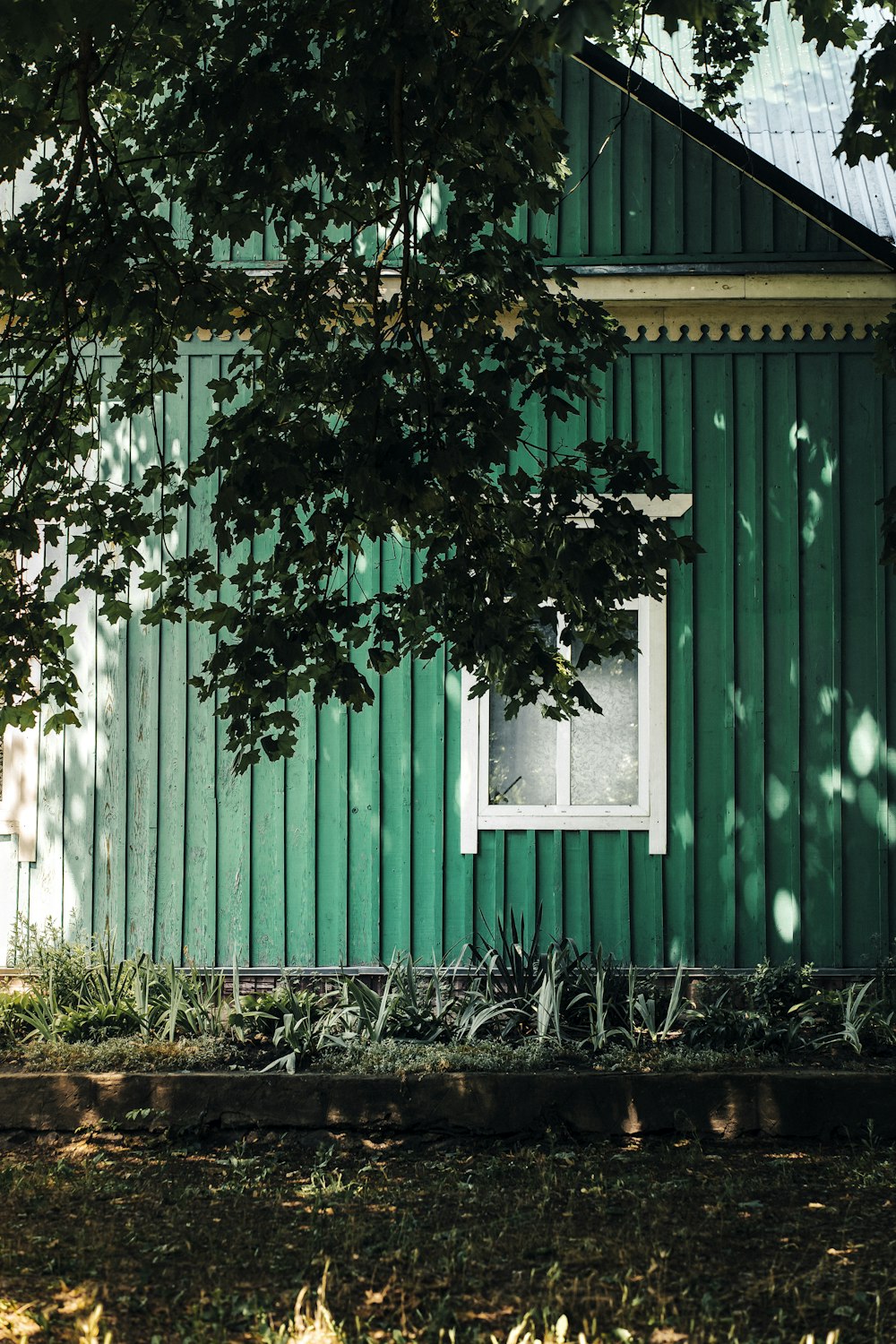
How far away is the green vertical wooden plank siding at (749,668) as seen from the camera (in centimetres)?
795

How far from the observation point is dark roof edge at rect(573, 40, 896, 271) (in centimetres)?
785

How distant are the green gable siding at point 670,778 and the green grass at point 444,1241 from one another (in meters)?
2.13

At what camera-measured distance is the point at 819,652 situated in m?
8.09

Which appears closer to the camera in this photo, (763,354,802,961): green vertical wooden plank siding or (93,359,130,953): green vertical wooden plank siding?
(763,354,802,961): green vertical wooden plank siding

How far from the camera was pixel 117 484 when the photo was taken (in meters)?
8.44

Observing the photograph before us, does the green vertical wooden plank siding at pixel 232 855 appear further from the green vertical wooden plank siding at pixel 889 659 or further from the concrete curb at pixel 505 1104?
the green vertical wooden plank siding at pixel 889 659

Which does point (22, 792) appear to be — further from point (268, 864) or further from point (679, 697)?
point (679, 697)

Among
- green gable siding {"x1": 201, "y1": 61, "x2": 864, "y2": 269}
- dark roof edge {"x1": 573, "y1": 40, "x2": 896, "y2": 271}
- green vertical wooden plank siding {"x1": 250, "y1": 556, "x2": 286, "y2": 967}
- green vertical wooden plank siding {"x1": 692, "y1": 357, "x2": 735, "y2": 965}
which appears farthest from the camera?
green gable siding {"x1": 201, "y1": 61, "x2": 864, "y2": 269}

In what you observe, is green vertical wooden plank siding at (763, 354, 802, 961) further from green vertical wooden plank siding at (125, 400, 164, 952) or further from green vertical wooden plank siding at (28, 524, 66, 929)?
green vertical wooden plank siding at (28, 524, 66, 929)

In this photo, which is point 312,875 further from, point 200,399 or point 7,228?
point 7,228

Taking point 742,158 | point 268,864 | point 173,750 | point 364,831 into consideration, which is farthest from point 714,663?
point 173,750

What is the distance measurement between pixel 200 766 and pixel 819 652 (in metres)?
4.03

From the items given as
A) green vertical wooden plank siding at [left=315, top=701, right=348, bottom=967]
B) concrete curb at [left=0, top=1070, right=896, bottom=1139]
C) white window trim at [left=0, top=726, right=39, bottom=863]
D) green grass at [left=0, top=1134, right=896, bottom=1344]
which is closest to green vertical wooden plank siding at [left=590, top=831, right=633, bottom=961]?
green vertical wooden plank siding at [left=315, top=701, right=348, bottom=967]

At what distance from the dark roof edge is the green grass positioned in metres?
5.29
